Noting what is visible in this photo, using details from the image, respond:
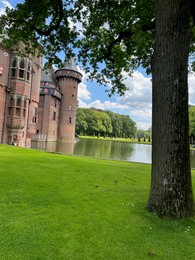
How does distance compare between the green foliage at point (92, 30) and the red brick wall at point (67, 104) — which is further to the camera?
the red brick wall at point (67, 104)

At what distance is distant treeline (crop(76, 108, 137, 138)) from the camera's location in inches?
3167

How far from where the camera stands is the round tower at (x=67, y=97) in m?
41.0

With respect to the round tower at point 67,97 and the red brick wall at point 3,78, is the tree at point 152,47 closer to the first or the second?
the red brick wall at point 3,78

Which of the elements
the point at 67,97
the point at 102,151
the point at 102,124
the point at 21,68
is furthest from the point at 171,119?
the point at 102,124

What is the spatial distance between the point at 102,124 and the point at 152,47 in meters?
80.4

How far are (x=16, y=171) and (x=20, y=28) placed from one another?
5567mm

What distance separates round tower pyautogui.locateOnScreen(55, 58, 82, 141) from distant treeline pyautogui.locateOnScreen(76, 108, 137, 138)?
3576cm

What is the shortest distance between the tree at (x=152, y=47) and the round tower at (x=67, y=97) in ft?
104

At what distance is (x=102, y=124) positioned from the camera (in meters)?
89.2

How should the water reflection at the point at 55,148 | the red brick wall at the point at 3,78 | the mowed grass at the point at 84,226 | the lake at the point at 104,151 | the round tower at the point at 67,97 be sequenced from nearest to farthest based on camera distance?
the mowed grass at the point at 84,226 < the red brick wall at the point at 3,78 < the lake at the point at 104,151 < the water reflection at the point at 55,148 < the round tower at the point at 67,97

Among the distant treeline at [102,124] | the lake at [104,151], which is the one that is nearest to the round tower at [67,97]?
the lake at [104,151]

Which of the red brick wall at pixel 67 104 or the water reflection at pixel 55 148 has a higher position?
the red brick wall at pixel 67 104

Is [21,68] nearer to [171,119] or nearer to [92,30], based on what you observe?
[92,30]

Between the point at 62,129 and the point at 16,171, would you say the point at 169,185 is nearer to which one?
the point at 16,171
